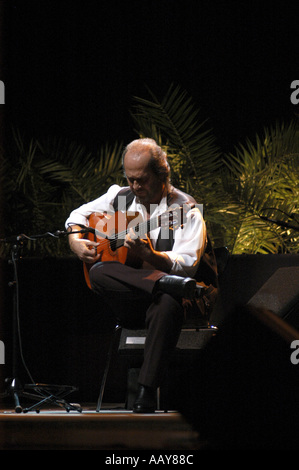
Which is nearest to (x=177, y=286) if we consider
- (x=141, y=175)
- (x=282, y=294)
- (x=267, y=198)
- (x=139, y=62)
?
(x=141, y=175)

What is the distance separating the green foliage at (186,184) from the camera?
508 centimetres

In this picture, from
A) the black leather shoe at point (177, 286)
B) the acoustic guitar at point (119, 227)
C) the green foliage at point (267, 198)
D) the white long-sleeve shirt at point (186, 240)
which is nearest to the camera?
the black leather shoe at point (177, 286)

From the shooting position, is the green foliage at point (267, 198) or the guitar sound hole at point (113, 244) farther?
the green foliage at point (267, 198)

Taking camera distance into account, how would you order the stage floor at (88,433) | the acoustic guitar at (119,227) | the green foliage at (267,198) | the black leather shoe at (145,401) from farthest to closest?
1. the green foliage at (267,198)
2. the acoustic guitar at (119,227)
3. the black leather shoe at (145,401)
4. the stage floor at (88,433)

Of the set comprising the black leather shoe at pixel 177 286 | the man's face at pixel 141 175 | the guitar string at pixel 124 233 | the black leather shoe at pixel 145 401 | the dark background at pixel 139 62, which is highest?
the dark background at pixel 139 62

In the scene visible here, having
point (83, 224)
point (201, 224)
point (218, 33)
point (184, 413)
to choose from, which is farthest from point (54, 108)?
point (184, 413)

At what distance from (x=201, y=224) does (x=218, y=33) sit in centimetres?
311

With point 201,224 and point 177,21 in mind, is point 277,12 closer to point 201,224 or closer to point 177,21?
point 177,21

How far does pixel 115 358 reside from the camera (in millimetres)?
4301

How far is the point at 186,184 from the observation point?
5.36 metres

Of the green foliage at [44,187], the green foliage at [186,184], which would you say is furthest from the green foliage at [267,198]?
the green foliage at [44,187]

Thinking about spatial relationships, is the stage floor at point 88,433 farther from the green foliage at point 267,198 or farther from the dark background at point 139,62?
the dark background at point 139,62

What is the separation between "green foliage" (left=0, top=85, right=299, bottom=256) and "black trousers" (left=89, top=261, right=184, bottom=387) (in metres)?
1.76

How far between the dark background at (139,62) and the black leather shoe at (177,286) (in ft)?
10.3
